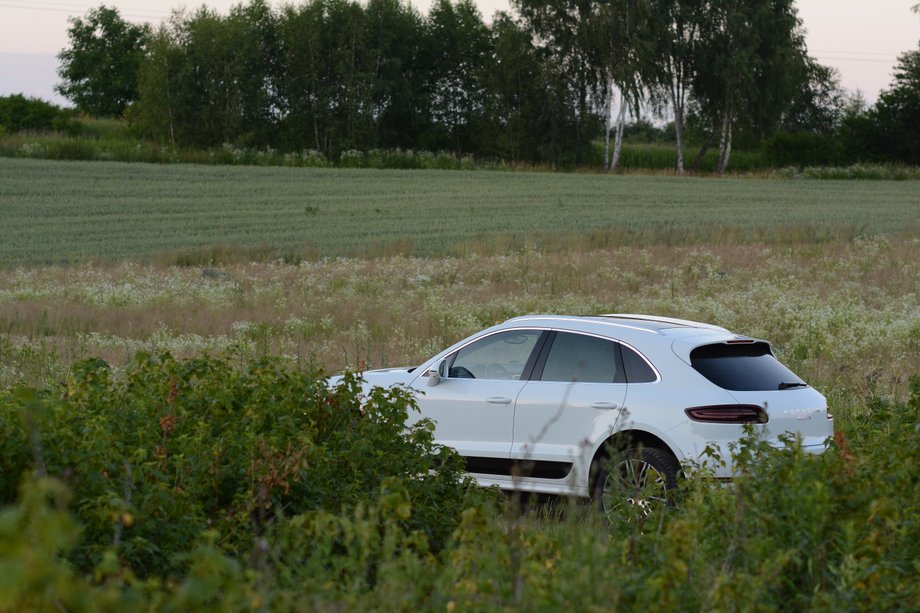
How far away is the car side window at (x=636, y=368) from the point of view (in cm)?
895

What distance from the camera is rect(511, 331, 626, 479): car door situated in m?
8.99

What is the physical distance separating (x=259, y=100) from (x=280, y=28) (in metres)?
7.46

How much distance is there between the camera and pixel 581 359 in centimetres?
926

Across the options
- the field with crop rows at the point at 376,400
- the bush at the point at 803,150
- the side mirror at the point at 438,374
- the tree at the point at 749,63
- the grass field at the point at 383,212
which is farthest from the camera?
the bush at the point at 803,150

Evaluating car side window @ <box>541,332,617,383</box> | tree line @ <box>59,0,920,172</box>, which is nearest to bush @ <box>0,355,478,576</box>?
car side window @ <box>541,332,617,383</box>

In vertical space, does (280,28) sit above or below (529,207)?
above

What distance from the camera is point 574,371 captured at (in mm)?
9383

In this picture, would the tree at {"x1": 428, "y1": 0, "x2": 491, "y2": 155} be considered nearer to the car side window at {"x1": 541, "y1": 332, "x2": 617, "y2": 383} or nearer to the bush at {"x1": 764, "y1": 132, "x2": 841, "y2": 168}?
the bush at {"x1": 764, "y1": 132, "x2": 841, "y2": 168}

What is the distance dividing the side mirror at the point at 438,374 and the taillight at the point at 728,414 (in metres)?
2.33

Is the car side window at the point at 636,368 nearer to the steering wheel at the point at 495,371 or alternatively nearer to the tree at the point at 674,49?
the steering wheel at the point at 495,371

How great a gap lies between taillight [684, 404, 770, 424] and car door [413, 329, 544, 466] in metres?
1.64

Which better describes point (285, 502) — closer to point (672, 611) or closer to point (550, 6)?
point (672, 611)

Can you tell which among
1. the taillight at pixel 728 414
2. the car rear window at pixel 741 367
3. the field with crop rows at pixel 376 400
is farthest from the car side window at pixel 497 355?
the taillight at pixel 728 414

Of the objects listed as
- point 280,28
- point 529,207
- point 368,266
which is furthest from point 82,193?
point 280,28
